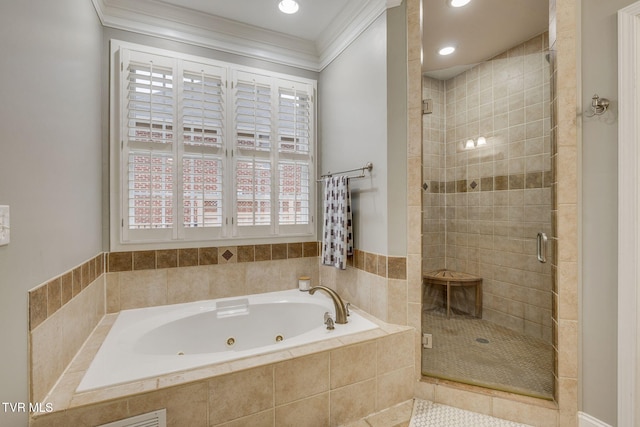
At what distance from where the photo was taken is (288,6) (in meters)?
2.13

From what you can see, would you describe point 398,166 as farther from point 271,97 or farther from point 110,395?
point 110,395

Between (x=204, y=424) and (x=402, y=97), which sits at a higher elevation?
(x=402, y=97)

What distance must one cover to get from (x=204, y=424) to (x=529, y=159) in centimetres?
253

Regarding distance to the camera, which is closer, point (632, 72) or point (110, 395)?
point (110, 395)

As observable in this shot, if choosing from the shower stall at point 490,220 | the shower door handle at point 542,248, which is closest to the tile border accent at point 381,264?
the shower stall at point 490,220

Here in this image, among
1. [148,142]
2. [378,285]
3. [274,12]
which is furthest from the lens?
[274,12]

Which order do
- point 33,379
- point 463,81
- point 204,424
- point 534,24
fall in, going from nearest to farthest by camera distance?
point 33,379 → point 204,424 → point 534,24 → point 463,81

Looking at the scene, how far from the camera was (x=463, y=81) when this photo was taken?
2.25 meters

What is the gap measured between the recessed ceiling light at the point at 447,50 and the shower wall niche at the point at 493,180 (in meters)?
0.18

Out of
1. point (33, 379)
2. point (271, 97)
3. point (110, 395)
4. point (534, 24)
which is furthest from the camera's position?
point (271, 97)

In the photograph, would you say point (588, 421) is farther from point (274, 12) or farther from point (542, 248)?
point (274, 12)

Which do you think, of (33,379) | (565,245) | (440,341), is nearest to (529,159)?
(565,245)

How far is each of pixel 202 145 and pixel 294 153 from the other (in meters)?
0.77

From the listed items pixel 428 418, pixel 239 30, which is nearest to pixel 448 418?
pixel 428 418
